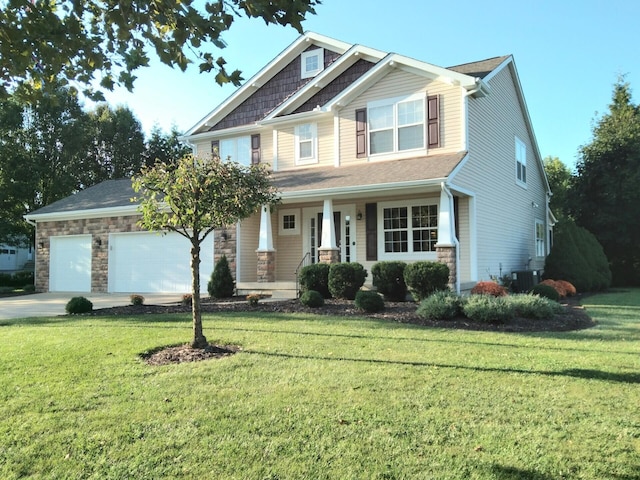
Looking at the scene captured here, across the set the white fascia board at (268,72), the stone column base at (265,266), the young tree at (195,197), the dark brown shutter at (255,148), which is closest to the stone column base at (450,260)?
the stone column base at (265,266)

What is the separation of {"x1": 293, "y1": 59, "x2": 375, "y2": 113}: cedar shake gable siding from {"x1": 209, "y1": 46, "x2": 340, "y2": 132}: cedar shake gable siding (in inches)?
54.1

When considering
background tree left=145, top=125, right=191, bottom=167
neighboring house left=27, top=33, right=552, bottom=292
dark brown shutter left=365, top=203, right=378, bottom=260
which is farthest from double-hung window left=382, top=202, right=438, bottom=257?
background tree left=145, top=125, right=191, bottom=167

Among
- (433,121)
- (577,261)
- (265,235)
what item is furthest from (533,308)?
(577,261)

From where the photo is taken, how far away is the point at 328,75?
15664 millimetres

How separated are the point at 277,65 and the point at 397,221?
7749 millimetres

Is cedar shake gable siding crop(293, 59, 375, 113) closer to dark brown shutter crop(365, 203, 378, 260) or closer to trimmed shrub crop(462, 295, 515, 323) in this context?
dark brown shutter crop(365, 203, 378, 260)

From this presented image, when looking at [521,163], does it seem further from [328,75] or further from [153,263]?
[153,263]

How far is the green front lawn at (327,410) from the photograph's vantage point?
3105 millimetres

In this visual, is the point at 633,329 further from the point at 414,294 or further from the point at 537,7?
the point at 537,7

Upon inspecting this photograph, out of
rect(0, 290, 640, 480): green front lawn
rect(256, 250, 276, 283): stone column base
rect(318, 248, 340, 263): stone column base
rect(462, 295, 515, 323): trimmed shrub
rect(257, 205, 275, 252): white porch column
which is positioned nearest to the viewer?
rect(0, 290, 640, 480): green front lawn

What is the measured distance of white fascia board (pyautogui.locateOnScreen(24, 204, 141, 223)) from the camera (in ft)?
53.8

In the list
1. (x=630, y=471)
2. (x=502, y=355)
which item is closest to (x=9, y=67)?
(x=630, y=471)

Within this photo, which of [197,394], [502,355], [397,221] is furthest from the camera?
[397,221]

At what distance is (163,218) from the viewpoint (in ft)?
21.7
